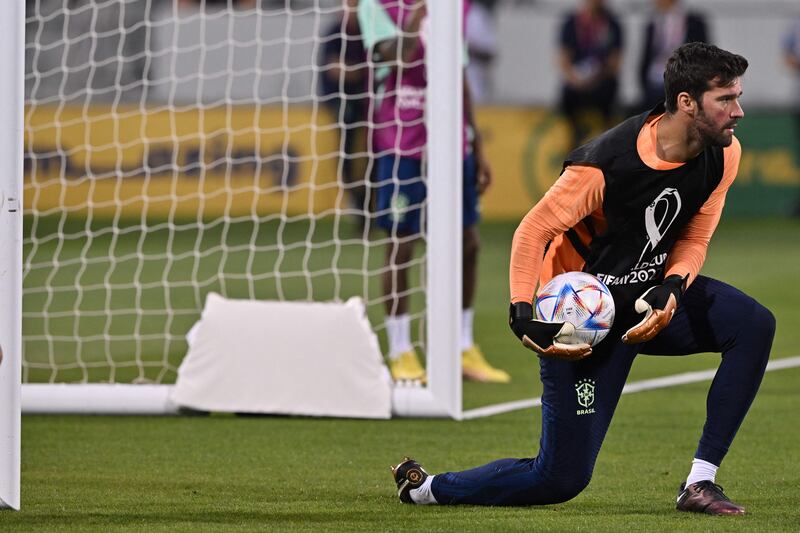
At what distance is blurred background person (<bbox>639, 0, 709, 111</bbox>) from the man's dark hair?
11.8 meters

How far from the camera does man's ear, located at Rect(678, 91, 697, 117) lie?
4703mm

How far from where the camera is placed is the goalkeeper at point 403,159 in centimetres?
824

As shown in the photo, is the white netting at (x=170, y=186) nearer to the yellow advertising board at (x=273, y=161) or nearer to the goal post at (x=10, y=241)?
the yellow advertising board at (x=273, y=161)

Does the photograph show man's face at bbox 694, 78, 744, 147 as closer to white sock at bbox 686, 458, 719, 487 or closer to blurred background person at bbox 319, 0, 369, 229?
white sock at bbox 686, 458, 719, 487

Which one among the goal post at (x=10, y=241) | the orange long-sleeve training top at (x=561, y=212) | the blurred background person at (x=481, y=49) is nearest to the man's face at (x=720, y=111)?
the orange long-sleeve training top at (x=561, y=212)

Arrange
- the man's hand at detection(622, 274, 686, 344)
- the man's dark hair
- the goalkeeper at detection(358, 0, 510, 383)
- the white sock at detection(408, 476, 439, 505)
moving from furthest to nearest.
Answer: the goalkeeper at detection(358, 0, 510, 383) < the white sock at detection(408, 476, 439, 505) < the man's hand at detection(622, 274, 686, 344) < the man's dark hair

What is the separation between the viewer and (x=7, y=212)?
16.4ft

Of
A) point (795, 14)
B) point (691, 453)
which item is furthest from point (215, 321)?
point (795, 14)

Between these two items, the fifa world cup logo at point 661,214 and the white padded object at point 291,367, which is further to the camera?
the white padded object at point 291,367

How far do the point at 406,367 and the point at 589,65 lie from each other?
1021 centimetres

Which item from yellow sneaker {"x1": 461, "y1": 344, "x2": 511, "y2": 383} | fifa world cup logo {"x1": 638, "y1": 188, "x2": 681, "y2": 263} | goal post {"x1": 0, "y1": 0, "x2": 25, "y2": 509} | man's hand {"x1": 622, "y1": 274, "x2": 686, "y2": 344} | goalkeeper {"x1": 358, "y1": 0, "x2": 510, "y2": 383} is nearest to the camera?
man's hand {"x1": 622, "y1": 274, "x2": 686, "y2": 344}

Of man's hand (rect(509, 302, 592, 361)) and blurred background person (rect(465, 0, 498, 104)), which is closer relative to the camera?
man's hand (rect(509, 302, 592, 361))

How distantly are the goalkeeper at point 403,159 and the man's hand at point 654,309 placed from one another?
133 inches

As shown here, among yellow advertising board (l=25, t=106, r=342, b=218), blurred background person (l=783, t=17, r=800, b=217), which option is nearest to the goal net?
yellow advertising board (l=25, t=106, r=342, b=218)
